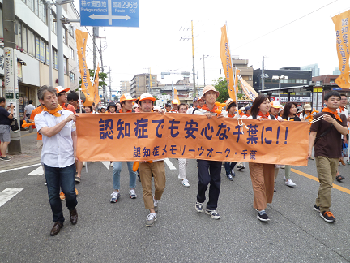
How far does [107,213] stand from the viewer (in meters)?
3.81

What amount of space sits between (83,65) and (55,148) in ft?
Result: 15.1

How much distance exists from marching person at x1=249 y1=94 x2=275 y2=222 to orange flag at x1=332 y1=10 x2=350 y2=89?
15.7ft

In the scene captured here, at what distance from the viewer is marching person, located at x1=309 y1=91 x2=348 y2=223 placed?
3.58 meters

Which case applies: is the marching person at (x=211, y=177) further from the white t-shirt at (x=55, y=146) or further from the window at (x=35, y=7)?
the window at (x=35, y=7)

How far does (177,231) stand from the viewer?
10.6 feet

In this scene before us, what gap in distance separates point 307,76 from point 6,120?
2898 inches

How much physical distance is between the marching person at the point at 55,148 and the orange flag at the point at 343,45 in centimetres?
757

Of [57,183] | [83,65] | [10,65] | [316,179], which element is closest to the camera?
[57,183]

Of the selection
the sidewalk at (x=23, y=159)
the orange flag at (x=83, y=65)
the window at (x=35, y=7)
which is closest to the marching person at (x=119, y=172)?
the orange flag at (x=83, y=65)

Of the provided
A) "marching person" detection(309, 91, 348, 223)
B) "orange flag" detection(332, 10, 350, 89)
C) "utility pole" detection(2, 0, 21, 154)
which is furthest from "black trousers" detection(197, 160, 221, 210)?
"utility pole" detection(2, 0, 21, 154)

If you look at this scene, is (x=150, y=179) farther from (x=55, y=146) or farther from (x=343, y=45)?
(x=343, y=45)

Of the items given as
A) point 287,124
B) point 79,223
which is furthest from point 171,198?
point 287,124

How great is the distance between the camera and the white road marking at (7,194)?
438 centimetres

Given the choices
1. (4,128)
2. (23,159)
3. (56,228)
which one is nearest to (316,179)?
(56,228)
